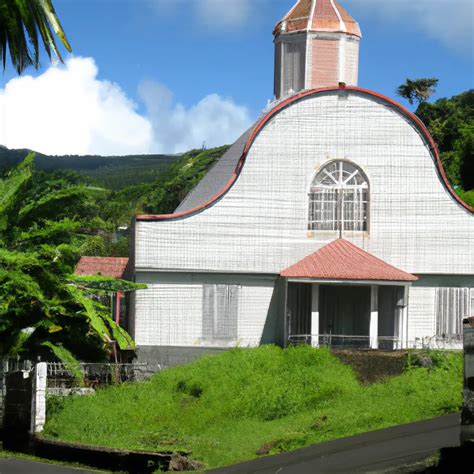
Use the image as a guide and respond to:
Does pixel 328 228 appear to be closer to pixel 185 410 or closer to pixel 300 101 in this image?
pixel 300 101

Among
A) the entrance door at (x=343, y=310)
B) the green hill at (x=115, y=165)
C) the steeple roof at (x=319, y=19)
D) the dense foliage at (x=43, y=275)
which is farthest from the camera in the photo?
the green hill at (x=115, y=165)

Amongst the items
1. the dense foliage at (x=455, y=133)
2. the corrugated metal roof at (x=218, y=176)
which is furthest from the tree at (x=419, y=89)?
the corrugated metal roof at (x=218, y=176)

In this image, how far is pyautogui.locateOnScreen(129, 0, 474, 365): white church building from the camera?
27.1 metres

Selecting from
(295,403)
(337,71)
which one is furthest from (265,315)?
(337,71)

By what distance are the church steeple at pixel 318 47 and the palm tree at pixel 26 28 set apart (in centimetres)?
1278

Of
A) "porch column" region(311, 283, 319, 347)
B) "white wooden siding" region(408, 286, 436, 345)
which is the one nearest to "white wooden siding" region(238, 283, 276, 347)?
"porch column" region(311, 283, 319, 347)

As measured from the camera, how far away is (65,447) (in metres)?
18.7

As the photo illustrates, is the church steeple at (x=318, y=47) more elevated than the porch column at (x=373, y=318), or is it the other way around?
the church steeple at (x=318, y=47)

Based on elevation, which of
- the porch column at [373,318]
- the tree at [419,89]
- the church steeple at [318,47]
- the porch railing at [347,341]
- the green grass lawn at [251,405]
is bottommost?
the green grass lawn at [251,405]

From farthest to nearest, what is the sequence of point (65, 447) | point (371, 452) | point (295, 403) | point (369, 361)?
point (369, 361) < point (295, 403) < point (65, 447) < point (371, 452)

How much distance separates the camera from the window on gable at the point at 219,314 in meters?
27.1

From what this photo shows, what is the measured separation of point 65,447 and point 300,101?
40.6 ft

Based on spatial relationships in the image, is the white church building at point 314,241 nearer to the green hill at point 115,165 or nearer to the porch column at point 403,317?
the porch column at point 403,317

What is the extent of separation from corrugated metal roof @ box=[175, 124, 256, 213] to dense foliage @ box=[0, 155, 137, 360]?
743 centimetres
